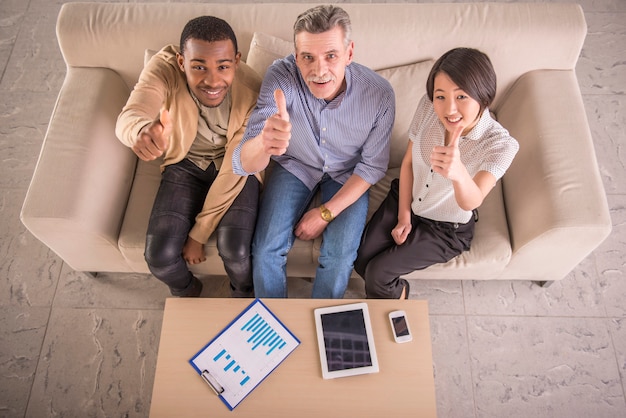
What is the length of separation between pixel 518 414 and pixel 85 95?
2.04 meters

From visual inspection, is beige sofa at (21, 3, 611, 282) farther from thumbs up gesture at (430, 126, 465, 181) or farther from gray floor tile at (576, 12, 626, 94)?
gray floor tile at (576, 12, 626, 94)

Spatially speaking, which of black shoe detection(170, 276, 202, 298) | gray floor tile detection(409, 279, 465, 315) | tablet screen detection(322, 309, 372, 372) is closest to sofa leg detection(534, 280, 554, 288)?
gray floor tile detection(409, 279, 465, 315)

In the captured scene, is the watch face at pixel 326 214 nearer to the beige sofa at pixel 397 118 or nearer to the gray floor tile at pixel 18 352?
the beige sofa at pixel 397 118

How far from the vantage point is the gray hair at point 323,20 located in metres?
1.33

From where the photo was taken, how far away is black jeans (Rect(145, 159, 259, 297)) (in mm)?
1618

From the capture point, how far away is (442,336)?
1.91 m

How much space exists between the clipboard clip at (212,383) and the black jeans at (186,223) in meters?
0.40

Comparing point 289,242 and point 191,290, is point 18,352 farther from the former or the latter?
point 289,242

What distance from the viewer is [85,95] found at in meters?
1.76

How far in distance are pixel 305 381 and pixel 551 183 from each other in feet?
3.39

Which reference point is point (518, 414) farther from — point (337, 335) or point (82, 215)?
point (82, 215)

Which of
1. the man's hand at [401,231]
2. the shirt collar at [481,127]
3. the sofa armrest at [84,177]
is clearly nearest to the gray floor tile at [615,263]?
the man's hand at [401,231]

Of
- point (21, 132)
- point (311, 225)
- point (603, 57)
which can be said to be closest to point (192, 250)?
point (311, 225)

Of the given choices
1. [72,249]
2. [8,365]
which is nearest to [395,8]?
[72,249]
